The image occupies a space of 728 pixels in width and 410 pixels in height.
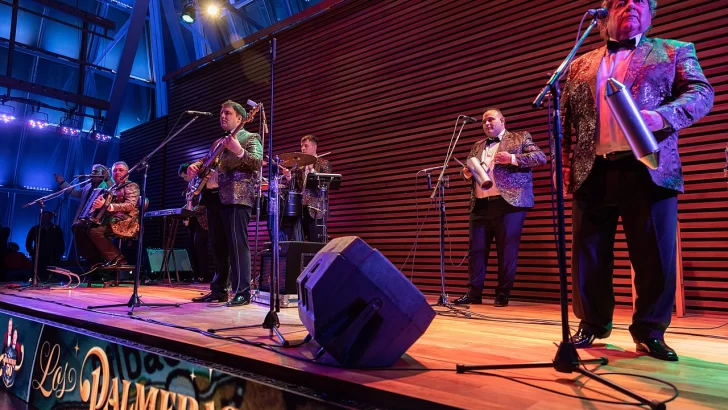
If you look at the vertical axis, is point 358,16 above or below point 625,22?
above

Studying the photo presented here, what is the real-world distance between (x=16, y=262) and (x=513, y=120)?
9111 millimetres

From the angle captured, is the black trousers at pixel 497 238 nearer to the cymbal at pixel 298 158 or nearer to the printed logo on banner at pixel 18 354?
the cymbal at pixel 298 158

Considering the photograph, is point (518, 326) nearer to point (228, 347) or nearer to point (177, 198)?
point (228, 347)

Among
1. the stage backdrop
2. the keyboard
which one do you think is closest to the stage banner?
the keyboard

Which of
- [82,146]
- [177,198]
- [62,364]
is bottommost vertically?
[62,364]

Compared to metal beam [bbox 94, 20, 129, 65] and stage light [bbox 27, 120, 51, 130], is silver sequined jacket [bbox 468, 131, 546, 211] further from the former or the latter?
metal beam [bbox 94, 20, 129, 65]

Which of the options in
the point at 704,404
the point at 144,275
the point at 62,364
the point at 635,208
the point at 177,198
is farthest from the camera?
the point at 177,198

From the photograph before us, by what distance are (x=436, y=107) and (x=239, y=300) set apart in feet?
11.0

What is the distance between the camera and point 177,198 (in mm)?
9344

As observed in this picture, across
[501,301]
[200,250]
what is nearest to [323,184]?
[501,301]

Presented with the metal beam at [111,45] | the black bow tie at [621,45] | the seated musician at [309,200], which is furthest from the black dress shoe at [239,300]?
the metal beam at [111,45]

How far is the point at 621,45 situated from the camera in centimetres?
217

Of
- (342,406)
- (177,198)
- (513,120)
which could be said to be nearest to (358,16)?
(513,120)

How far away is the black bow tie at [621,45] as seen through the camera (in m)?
2.14
